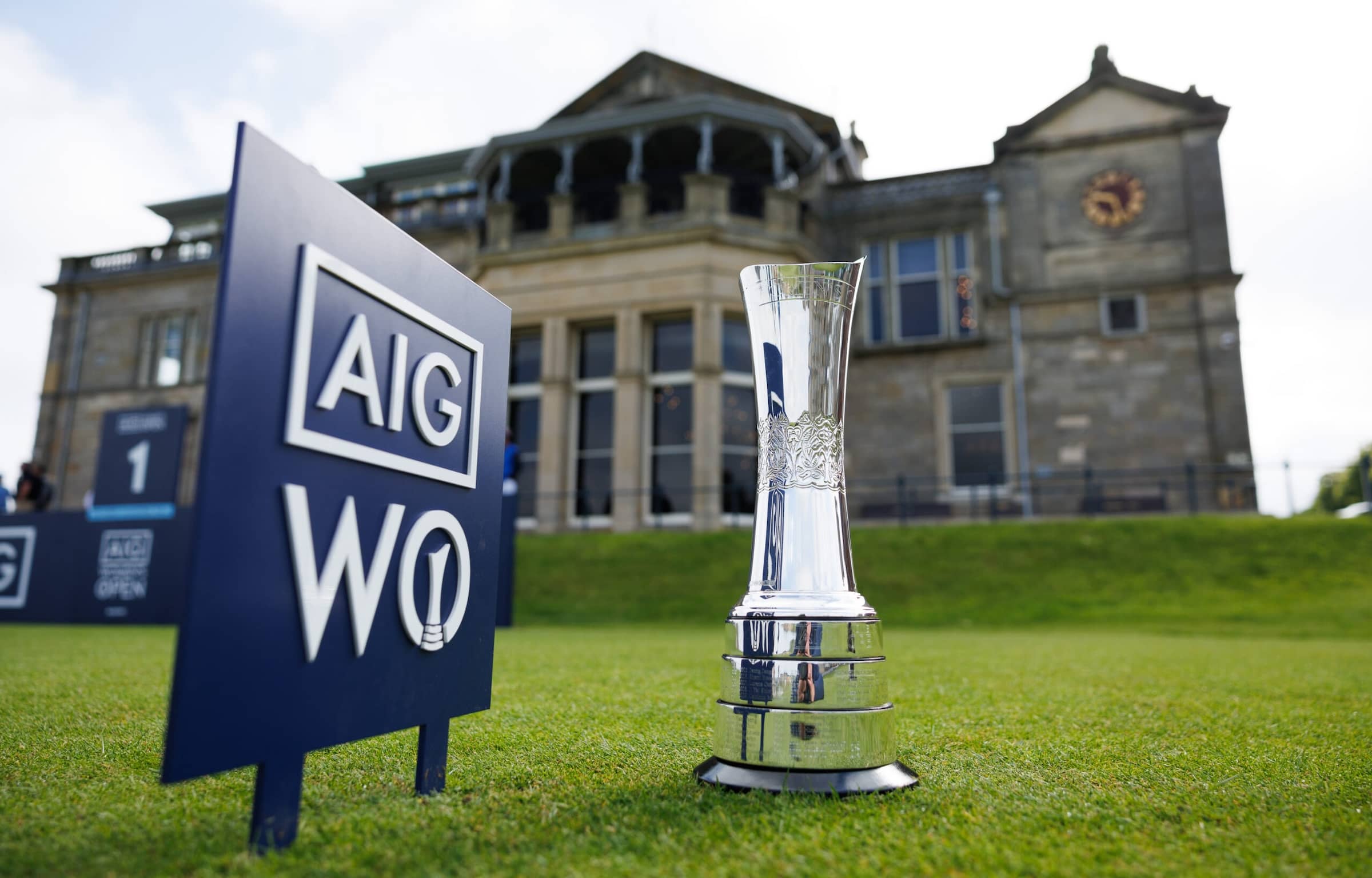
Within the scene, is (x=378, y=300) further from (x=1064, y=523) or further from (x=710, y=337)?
(x=710, y=337)

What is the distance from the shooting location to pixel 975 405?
17.4m

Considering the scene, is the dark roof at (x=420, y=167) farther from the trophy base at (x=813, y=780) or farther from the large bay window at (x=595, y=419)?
the trophy base at (x=813, y=780)

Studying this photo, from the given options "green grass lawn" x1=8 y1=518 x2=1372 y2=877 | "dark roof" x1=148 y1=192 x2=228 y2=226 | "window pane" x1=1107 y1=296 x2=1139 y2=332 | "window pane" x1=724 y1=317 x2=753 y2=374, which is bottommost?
"green grass lawn" x1=8 y1=518 x2=1372 y2=877

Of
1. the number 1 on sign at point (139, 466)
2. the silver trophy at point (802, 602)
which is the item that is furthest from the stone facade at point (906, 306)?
the silver trophy at point (802, 602)

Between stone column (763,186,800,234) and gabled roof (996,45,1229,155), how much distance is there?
4782 mm

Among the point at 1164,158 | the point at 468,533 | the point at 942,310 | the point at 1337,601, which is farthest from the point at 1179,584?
the point at 468,533

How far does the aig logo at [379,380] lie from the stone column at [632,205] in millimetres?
15598

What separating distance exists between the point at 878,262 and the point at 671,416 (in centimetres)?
598

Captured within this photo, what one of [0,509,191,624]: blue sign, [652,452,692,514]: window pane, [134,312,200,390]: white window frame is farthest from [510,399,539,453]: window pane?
[134,312,200,390]: white window frame

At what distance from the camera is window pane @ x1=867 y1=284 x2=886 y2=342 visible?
18.4 meters

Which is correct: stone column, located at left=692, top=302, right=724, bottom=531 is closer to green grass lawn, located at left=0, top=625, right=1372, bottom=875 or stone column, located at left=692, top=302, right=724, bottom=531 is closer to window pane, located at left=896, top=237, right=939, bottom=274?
window pane, located at left=896, top=237, right=939, bottom=274

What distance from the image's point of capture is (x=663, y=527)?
53.7 feet

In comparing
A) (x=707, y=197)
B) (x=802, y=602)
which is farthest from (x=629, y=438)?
(x=802, y=602)

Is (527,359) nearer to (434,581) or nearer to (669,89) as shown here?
(669,89)
